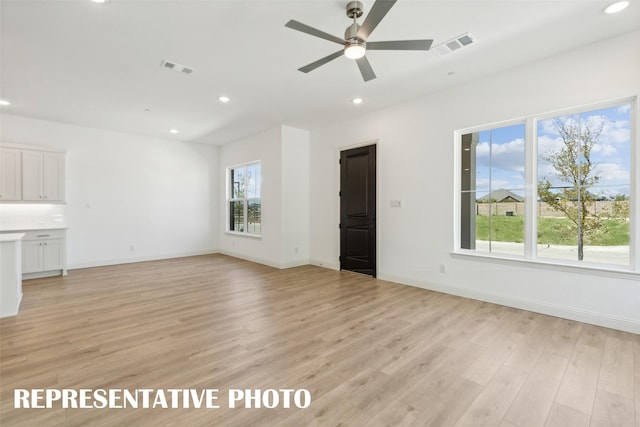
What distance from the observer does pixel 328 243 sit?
5902 millimetres

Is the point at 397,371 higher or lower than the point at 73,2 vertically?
lower

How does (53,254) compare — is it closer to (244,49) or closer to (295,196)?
(295,196)

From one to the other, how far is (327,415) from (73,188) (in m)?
6.68

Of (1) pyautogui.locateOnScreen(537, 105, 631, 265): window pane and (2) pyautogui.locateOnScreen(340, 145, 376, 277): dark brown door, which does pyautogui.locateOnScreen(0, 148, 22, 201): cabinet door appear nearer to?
(2) pyautogui.locateOnScreen(340, 145, 376, 277): dark brown door

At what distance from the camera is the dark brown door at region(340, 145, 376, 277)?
505cm

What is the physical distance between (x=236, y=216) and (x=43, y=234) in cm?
368

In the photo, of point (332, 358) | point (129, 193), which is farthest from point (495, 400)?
point (129, 193)

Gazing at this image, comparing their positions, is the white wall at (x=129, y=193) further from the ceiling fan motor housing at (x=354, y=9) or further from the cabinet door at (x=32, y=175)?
the ceiling fan motor housing at (x=354, y=9)

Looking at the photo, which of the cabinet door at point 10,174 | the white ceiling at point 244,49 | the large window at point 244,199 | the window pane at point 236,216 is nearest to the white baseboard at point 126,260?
the window pane at point 236,216

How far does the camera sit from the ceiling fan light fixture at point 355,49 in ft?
7.60

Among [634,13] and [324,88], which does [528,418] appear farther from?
[324,88]

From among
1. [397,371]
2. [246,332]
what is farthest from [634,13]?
[246,332]

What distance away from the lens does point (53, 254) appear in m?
5.06

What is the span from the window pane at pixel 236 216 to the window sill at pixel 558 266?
5.17 meters
